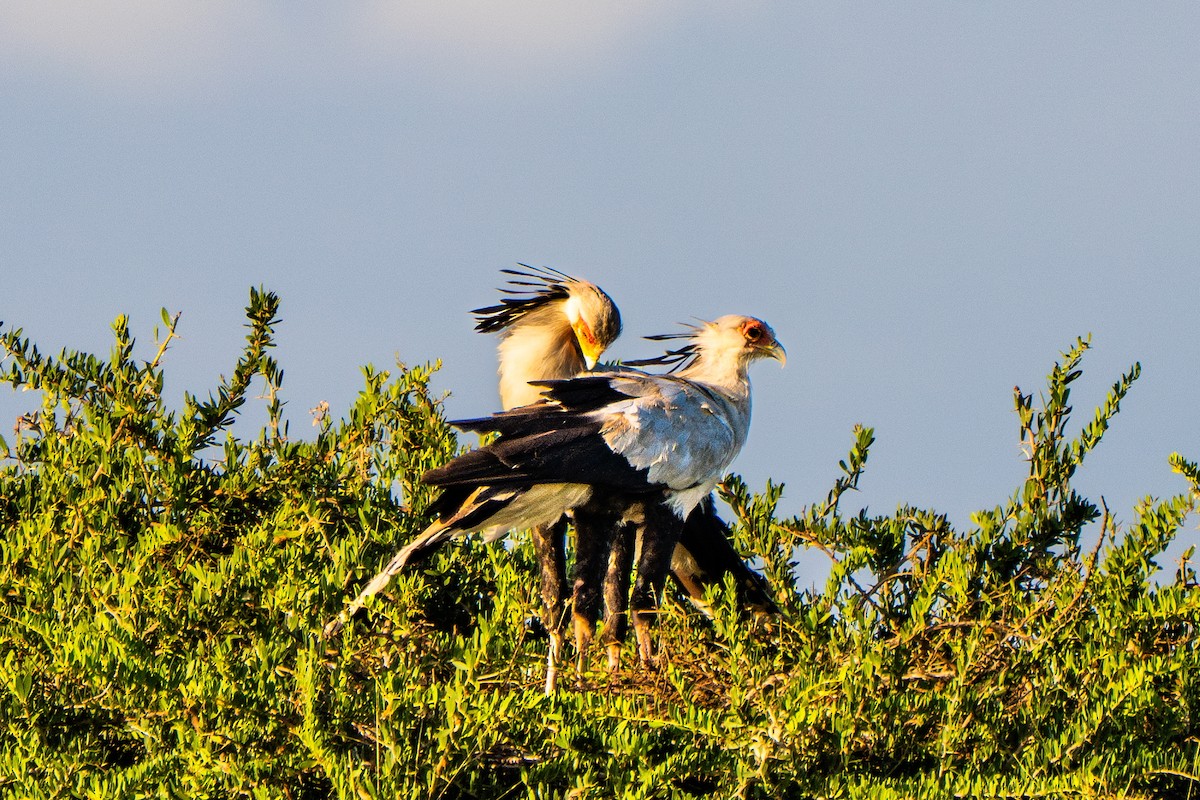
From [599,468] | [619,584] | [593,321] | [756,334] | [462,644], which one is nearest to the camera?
[462,644]

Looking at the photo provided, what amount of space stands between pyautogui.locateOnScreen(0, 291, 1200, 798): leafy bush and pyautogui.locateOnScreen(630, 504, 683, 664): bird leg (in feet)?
0.80

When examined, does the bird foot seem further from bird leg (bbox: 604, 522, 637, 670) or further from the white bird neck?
the white bird neck

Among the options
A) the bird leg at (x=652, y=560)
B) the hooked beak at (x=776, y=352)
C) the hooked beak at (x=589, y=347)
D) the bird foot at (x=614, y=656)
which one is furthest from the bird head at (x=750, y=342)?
the bird foot at (x=614, y=656)

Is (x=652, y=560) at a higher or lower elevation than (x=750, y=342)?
lower

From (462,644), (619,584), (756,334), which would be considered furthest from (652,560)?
(462,644)

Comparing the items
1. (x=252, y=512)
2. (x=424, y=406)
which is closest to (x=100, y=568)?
(x=252, y=512)

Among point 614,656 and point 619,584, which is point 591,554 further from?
point 614,656

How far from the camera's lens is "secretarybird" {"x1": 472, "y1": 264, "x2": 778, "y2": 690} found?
5.99 meters

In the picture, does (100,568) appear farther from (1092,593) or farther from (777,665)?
(1092,593)

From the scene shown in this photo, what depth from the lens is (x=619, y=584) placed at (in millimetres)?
6008

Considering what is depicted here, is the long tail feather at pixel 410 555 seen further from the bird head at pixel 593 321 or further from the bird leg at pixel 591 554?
the bird head at pixel 593 321

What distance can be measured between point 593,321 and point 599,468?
1014 millimetres

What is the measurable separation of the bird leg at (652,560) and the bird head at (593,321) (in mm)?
912

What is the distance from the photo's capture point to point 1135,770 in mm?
3779
